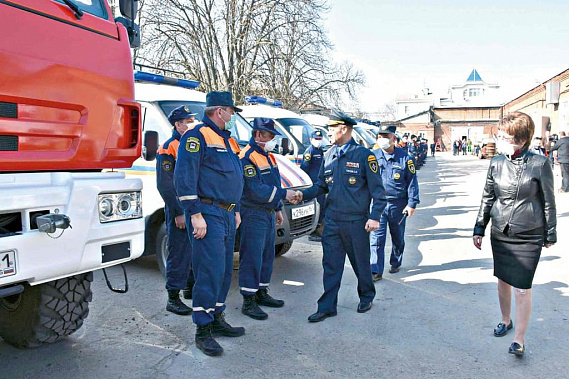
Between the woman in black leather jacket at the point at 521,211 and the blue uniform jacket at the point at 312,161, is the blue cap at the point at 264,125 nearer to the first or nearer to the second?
the woman in black leather jacket at the point at 521,211

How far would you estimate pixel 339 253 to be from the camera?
4.84 meters

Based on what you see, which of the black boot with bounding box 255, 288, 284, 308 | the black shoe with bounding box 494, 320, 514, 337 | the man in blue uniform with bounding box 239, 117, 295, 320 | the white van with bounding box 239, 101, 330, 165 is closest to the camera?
the black shoe with bounding box 494, 320, 514, 337

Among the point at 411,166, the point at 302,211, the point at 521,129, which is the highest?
the point at 521,129

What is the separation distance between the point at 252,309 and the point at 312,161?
4.26m

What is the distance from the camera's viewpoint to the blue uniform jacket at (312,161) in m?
8.60

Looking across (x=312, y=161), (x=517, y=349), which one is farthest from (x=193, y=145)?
(x=312, y=161)

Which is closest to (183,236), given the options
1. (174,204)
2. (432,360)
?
(174,204)

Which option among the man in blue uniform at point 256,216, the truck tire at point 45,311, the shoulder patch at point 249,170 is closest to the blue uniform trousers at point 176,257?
the man in blue uniform at point 256,216

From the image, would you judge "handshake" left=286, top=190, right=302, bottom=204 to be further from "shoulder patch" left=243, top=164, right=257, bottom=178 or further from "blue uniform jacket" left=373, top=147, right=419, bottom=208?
"blue uniform jacket" left=373, top=147, right=419, bottom=208

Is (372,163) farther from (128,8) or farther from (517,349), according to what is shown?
(128,8)

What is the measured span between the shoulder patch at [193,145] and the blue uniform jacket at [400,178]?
3206mm

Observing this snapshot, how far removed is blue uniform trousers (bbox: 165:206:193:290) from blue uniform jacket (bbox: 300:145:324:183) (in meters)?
3.90

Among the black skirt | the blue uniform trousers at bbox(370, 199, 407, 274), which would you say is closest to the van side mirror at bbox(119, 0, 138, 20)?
the black skirt

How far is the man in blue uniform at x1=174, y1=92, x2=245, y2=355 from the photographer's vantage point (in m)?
3.78
